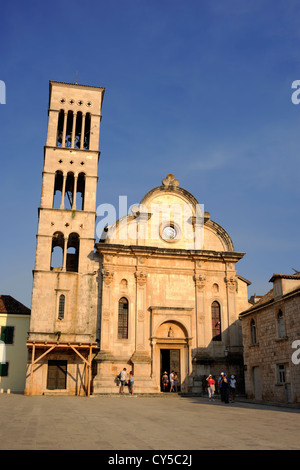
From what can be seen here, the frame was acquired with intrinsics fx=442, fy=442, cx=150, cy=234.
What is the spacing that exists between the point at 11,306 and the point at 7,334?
9.31 feet

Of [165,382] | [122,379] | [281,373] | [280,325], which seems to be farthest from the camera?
[165,382]

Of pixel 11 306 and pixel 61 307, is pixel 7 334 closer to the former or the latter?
pixel 11 306

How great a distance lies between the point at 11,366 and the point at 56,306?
948cm

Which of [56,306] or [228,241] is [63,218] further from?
[228,241]

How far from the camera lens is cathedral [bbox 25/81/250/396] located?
31.0 m

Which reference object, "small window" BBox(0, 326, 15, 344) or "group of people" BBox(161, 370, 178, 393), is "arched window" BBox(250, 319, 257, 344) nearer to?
"group of people" BBox(161, 370, 178, 393)

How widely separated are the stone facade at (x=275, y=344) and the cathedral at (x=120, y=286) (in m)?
4.01

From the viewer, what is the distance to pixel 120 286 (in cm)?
3338

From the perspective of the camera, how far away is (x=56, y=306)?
1240 inches

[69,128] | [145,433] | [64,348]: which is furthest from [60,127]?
[145,433]

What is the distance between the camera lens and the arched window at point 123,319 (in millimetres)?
32594

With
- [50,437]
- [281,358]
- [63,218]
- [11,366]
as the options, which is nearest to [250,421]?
[50,437]

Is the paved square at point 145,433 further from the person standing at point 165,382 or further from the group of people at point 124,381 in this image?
the person standing at point 165,382
